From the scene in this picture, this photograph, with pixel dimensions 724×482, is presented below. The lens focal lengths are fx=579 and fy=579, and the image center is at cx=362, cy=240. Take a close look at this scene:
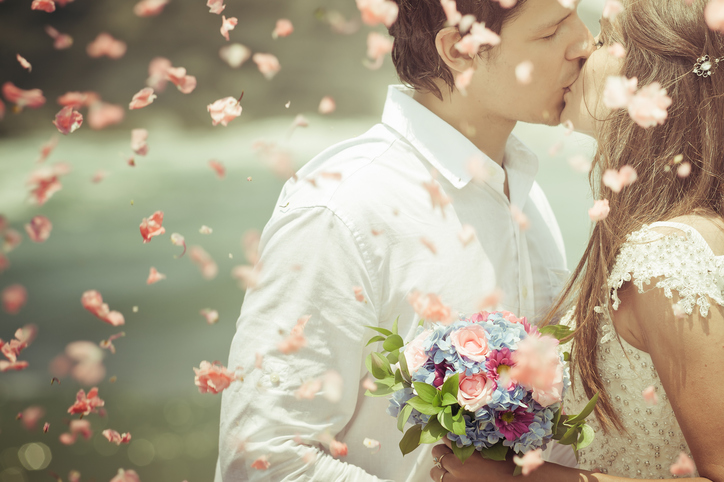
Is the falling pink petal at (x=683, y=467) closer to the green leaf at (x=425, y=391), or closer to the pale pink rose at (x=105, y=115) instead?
the green leaf at (x=425, y=391)

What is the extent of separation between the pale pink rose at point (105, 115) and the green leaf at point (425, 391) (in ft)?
13.6

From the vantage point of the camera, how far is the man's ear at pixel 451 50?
53.9 inches

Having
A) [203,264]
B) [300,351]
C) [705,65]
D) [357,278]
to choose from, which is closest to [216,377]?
[300,351]

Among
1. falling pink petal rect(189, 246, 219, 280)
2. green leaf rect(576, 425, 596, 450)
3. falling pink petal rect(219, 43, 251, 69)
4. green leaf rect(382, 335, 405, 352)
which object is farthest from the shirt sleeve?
falling pink petal rect(219, 43, 251, 69)

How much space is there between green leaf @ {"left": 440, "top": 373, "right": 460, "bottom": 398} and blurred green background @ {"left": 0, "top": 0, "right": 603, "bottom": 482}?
8.76ft

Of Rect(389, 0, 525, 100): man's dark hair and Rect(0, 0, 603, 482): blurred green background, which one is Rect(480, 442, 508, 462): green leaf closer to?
Rect(389, 0, 525, 100): man's dark hair

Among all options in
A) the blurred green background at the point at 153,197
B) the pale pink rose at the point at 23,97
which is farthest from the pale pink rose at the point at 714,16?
the blurred green background at the point at 153,197

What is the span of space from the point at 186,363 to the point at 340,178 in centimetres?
284

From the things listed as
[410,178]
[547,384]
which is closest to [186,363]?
[410,178]

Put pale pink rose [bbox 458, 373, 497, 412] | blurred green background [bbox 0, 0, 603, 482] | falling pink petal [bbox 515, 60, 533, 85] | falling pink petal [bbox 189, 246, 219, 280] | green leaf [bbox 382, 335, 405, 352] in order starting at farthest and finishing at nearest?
falling pink petal [bbox 189, 246, 219, 280], blurred green background [bbox 0, 0, 603, 482], falling pink petal [bbox 515, 60, 533, 85], green leaf [bbox 382, 335, 405, 352], pale pink rose [bbox 458, 373, 497, 412]

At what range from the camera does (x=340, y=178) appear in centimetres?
130

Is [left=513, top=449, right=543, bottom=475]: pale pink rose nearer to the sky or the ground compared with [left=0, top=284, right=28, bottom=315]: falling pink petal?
nearer to the sky

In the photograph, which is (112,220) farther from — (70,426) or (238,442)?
(238,442)

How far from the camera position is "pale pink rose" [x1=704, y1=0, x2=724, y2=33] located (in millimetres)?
1122
